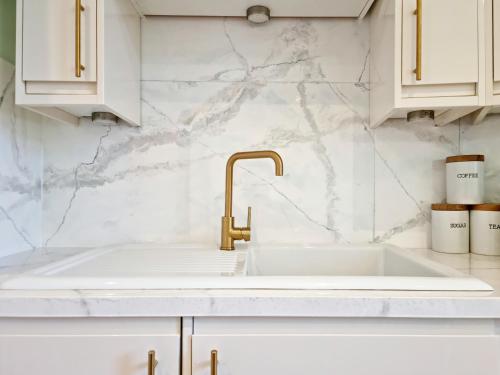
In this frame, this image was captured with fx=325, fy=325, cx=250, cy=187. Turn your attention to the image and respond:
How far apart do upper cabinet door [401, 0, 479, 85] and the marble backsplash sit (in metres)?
0.30

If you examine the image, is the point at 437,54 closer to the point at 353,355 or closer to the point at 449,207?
the point at 449,207

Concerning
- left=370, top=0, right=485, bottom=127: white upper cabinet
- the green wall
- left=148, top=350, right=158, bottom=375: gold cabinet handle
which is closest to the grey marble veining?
the green wall

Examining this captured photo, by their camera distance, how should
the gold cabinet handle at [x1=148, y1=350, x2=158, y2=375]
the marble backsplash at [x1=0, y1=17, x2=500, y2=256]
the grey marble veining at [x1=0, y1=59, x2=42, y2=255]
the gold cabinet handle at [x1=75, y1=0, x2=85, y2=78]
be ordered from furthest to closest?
1. the marble backsplash at [x1=0, y1=17, x2=500, y2=256]
2. the grey marble veining at [x1=0, y1=59, x2=42, y2=255]
3. the gold cabinet handle at [x1=75, y1=0, x2=85, y2=78]
4. the gold cabinet handle at [x1=148, y1=350, x2=158, y2=375]

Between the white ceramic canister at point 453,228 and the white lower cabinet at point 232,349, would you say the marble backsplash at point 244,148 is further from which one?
the white lower cabinet at point 232,349

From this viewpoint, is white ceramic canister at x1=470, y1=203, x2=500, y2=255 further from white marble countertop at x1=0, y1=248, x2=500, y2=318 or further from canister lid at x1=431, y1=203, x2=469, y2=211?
white marble countertop at x1=0, y1=248, x2=500, y2=318

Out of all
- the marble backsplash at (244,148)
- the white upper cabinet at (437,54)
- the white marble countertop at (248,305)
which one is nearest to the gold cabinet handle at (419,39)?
the white upper cabinet at (437,54)

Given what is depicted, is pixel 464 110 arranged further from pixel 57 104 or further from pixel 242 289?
pixel 57 104

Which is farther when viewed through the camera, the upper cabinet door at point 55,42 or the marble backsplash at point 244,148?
the marble backsplash at point 244,148

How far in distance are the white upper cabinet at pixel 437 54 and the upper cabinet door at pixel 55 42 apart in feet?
2.89

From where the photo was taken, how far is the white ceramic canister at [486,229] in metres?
1.05

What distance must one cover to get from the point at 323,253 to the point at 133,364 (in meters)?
0.71

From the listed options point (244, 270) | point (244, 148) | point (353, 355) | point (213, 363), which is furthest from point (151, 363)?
point (244, 148)

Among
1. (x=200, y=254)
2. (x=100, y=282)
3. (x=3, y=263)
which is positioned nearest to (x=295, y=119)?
(x=200, y=254)

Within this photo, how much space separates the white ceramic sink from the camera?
681 mm
